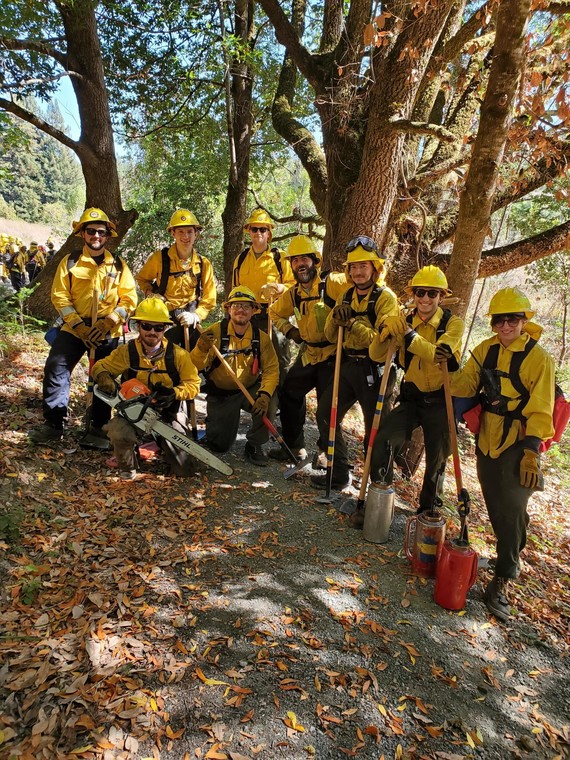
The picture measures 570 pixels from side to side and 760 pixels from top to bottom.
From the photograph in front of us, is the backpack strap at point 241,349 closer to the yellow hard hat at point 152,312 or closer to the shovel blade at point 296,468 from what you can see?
the yellow hard hat at point 152,312

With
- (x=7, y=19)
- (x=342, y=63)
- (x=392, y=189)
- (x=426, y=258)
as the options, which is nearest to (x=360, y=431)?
(x=426, y=258)

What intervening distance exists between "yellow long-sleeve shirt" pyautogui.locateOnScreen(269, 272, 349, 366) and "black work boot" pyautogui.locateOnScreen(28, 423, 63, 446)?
9.86 feet

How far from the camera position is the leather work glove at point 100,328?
5488 mm

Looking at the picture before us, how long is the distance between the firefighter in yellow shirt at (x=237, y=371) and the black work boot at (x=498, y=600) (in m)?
3.00

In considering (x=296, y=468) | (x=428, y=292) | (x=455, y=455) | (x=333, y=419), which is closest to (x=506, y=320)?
(x=428, y=292)

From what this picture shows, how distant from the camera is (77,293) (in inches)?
218

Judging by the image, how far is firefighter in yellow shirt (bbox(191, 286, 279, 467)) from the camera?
5.71 m

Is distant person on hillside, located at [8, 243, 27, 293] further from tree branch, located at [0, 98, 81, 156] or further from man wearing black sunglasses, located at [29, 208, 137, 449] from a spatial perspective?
man wearing black sunglasses, located at [29, 208, 137, 449]

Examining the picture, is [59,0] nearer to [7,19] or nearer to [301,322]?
[7,19]

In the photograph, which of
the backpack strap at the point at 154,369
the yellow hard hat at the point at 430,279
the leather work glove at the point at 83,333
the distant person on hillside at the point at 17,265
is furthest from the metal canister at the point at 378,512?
the distant person on hillside at the point at 17,265

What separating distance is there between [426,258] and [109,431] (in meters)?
6.11

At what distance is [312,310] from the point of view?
554 cm

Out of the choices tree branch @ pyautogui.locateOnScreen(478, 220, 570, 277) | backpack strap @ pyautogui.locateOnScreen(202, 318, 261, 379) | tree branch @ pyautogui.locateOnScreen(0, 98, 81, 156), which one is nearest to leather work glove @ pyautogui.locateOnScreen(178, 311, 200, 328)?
backpack strap @ pyautogui.locateOnScreen(202, 318, 261, 379)

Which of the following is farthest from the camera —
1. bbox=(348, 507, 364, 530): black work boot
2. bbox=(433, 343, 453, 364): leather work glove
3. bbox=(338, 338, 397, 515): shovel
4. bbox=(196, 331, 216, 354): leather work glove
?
bbox=(196, 331, 216, 354): leather work glove
